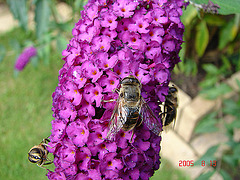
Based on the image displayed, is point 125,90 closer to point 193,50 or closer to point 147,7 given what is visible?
point 147,7

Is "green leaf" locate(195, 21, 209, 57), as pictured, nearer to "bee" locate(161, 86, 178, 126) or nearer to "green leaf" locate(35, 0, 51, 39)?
"green leaf" locate(35, 0, 51, 39)

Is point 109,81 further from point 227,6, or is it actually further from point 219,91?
point 219,91

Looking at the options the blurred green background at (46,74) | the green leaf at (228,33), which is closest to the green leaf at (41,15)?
the blurred green background at (46,74)

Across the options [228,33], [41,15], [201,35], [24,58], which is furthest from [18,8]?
[228,33]

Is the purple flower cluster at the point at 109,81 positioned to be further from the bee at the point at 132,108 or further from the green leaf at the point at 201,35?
the green leaf at the point at 201,35

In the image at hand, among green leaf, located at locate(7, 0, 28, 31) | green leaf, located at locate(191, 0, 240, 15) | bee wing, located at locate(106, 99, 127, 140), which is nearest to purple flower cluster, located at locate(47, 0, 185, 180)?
bee wing, located at locate(106, 99, 127, 140)

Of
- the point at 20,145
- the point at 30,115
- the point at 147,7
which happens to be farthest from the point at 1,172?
the point at 147,7
